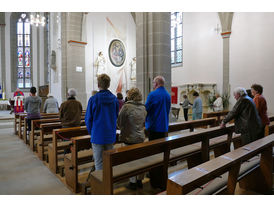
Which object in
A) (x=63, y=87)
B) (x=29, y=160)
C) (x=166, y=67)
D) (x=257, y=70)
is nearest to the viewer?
(x=29, y=160)

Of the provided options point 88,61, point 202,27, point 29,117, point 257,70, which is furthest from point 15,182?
point 202,27

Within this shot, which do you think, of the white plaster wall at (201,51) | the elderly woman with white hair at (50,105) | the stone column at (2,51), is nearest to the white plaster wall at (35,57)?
the stone column at (2,51)

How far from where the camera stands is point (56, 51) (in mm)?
12641

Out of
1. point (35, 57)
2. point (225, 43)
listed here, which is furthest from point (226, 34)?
point (35, 57)

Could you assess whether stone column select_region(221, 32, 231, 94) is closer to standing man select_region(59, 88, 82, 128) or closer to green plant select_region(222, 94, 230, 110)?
green plant select_region(222, 94, 230, 110)

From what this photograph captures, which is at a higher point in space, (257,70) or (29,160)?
(257,70)

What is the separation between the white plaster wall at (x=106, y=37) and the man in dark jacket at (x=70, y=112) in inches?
321

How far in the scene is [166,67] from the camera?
6.70m

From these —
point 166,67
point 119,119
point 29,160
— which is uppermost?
point 166,67

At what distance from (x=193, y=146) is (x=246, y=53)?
9655 mm

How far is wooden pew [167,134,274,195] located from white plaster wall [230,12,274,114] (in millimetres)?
8950

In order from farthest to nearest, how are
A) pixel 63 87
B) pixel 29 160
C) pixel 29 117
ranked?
1. pixel 63 87
2. pixel 29 117
3. pixel 29 160

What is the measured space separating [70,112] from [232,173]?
10.6ft

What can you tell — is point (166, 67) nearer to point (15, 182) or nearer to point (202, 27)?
point (15, 182)
